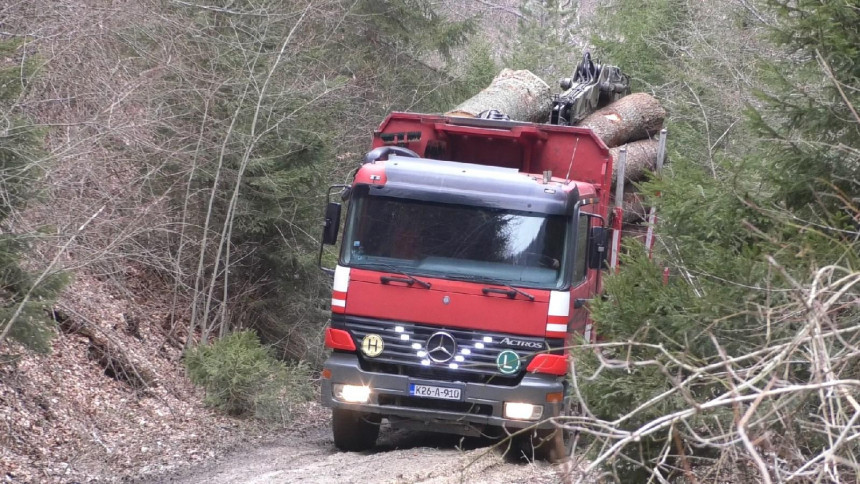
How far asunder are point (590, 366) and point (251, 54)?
9.08 metres

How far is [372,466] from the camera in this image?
8.79 metres

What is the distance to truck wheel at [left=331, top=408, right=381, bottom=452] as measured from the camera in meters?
9.66

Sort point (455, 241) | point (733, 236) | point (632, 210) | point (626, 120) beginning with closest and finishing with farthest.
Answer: point (733, 236) < point (455, 241) < point (632, 210) < point (626, 120)

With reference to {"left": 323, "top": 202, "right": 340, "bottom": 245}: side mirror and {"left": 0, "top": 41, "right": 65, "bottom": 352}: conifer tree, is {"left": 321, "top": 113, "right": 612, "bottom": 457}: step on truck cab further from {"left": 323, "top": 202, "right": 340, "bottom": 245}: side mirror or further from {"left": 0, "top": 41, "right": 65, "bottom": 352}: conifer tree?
{"left": 0, "top": 41, "right": 65, "bottom": 352}: conifer tree

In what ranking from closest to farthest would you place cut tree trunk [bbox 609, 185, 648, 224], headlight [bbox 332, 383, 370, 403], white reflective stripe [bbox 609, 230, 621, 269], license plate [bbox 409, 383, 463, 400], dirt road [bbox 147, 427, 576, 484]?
dirt road [bbox 147, 427, 576, 484]
license plate [bbox 409, 383, 463, 400]
headlight [bbox 332, 383, 370, 403]
white reflective stripe [bbox 609, 230, 621, 269]
cut tree trunk [bbox 609, 185, 648, 224]

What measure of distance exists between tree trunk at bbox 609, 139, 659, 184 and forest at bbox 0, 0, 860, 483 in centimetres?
100

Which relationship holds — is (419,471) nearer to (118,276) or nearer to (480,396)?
(480,396)

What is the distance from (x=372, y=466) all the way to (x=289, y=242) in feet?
23.2

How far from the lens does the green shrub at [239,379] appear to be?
11984mm

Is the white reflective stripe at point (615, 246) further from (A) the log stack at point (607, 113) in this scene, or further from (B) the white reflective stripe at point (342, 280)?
(B) the white reflective stripe at point (342, 280)

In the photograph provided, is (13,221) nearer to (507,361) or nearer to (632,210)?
(507,361)

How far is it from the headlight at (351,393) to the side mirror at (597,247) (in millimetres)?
2487

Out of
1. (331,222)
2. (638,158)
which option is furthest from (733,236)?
(638,158)

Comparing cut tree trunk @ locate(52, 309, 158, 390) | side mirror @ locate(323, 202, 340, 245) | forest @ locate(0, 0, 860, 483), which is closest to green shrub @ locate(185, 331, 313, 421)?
forest @ locate(0, 0, 860, 483)
